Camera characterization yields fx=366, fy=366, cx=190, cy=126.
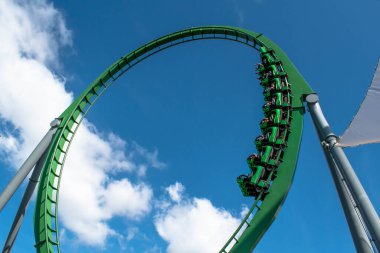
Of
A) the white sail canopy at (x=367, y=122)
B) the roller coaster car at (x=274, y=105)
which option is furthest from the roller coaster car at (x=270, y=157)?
the white sail canopy at (x=367, y=122)

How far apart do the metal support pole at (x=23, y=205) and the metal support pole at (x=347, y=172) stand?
865 cm

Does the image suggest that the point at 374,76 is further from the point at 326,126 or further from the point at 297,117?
the point at 297,117

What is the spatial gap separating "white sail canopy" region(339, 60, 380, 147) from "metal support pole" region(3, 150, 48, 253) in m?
9.29

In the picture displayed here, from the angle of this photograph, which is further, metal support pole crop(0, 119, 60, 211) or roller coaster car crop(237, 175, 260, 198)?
metal support pole crop(0, 119, 60, 211)

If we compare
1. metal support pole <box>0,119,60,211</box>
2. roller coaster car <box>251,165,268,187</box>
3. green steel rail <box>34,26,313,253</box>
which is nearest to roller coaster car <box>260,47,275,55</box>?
green steel rail <box>34,26,313,253</box>

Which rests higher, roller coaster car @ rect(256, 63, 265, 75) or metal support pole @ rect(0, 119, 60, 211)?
roller coaster car @ rect(256, 63, 265, 75)

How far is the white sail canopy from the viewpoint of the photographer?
7000 millimetres

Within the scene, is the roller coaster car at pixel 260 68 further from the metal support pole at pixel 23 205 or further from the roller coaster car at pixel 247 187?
the metal support pole at pixel 23 205

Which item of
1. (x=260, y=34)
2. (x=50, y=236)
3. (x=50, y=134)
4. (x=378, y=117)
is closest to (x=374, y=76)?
(x=378, y=117)

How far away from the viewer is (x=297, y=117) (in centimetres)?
1025

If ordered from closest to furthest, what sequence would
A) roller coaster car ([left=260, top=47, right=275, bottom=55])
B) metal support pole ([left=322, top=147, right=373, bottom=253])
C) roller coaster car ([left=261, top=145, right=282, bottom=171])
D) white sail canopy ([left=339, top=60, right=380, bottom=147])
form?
white sail canopy ([left=339, top=60, right=380, bottom=147]) < metal support pole ([left=322, top=147, right=373, bottom=253]) < roller coaster car ([left=261, top=145, right=282, bottom=171]) < roller coaster car ([left=260, top=47, right=275, bottom=55])

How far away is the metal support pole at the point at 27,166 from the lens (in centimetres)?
1033

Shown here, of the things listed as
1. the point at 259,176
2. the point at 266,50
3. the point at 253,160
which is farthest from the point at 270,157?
the point at 266,50

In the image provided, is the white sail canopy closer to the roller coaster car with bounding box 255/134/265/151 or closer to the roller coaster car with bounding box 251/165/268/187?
the roller coaster car with bounding box 251/165/268/187
